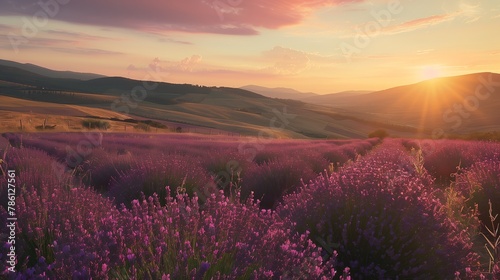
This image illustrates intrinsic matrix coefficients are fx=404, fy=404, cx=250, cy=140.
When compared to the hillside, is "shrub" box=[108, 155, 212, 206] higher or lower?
higher

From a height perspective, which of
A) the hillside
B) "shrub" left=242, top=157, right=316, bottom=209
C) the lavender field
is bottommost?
the hillside

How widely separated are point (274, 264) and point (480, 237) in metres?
4.96

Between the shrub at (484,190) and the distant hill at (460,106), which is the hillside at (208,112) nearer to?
the distant hill at (460,106)

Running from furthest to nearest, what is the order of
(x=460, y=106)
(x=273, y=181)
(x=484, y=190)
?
(x=460, y=106) < (x=273, y=181) < (x=484, y=190)

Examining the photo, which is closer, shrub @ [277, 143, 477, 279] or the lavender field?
the lavender field

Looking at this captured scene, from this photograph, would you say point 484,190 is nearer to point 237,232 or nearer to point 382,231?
point 382,231

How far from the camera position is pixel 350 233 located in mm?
3697

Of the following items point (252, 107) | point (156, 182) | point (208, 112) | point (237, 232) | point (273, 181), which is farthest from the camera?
point (252, 107)

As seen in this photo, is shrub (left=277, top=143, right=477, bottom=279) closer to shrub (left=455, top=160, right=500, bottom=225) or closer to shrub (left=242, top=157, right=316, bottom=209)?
shrub (left=242, top=157, right=316, bottom=209)

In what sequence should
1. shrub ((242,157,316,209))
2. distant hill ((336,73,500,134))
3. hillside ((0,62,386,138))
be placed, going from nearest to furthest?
1. shrub ((242,157,316,209))
2. hillside ((0,62,386,138))
3. distant hill ((336,73,500,134))

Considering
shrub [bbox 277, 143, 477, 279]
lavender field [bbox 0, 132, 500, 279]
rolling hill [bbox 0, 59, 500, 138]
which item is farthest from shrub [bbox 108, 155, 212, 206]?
rolling hill [bbox 0, 59, 500, 138]

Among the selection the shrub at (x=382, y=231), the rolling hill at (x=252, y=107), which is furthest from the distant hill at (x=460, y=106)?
the shrub at (x=382, y=231)

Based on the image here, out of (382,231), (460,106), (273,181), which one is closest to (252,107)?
(460,106)

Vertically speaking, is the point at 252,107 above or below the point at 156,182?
below
